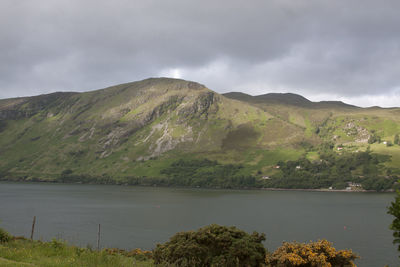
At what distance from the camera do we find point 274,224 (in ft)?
335

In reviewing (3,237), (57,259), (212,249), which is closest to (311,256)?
(212,249)

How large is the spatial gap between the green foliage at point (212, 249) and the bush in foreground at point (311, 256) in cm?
287

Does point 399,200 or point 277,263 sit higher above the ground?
point 399,200

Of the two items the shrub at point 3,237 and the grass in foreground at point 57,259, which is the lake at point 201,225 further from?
A: the grass in foreground at point 57,259

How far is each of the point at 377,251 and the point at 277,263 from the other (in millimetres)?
58254

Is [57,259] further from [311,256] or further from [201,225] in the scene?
[201,225]

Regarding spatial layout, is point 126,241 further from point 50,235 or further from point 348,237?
point 348,237

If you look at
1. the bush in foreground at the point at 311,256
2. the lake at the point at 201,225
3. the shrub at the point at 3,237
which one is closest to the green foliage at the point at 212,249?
the bush in foreground at the point at 311,256

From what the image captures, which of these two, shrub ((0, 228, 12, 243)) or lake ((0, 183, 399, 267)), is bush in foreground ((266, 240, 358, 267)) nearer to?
shrub ((0, 228, 12, 243))

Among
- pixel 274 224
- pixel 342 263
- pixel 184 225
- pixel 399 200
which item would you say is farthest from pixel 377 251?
pixel 399 200

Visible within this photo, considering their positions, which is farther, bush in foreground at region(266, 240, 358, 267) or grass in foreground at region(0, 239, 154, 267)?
bush in foreground at region(266, 240, 358, 267)

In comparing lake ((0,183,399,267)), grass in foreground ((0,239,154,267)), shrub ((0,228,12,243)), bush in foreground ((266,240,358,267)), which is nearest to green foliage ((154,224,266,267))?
bush in foreground ((266,240,358,267))

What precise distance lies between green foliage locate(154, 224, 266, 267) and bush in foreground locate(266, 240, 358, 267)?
9.40 ft

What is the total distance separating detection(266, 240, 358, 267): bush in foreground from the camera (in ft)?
73.2
